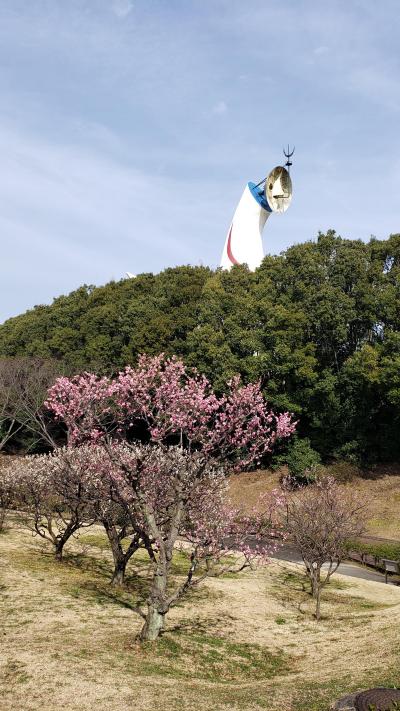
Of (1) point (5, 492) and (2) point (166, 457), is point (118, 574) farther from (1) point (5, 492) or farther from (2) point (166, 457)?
(1) point (5, 492)

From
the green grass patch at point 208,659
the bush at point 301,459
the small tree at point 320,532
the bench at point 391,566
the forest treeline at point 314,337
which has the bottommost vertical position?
the green grass patch at point 208,659

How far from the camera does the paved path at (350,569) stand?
78.8 ft

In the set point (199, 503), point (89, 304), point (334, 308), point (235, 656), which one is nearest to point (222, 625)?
point (235, 656)

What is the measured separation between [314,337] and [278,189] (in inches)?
708

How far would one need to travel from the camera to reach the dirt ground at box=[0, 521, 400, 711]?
10094 mm

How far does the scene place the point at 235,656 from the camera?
531 inches

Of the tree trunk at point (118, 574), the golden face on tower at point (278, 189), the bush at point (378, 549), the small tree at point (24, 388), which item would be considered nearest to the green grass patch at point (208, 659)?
the tree trunk at point (118, 574)

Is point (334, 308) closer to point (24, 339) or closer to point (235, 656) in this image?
point (235, 656)

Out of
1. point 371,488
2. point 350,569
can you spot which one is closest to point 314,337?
point 371,488

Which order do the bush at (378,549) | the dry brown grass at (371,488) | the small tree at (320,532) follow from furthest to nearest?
1. the dry brown grass at (371,488)
2. the bush at (378,549)
3. the small tree at (320,532)

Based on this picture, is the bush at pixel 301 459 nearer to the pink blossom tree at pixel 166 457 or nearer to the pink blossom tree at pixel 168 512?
the pink blossom tree at pixel 168 512

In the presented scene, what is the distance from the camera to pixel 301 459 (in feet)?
123

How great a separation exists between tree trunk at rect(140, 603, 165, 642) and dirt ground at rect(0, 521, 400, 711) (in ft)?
0.64

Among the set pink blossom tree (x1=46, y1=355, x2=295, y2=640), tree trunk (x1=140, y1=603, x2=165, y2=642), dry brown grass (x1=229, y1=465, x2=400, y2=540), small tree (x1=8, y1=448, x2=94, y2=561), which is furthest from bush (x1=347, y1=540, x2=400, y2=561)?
tree trunk (x1=140, y1=603, x2=165, y2=642)
